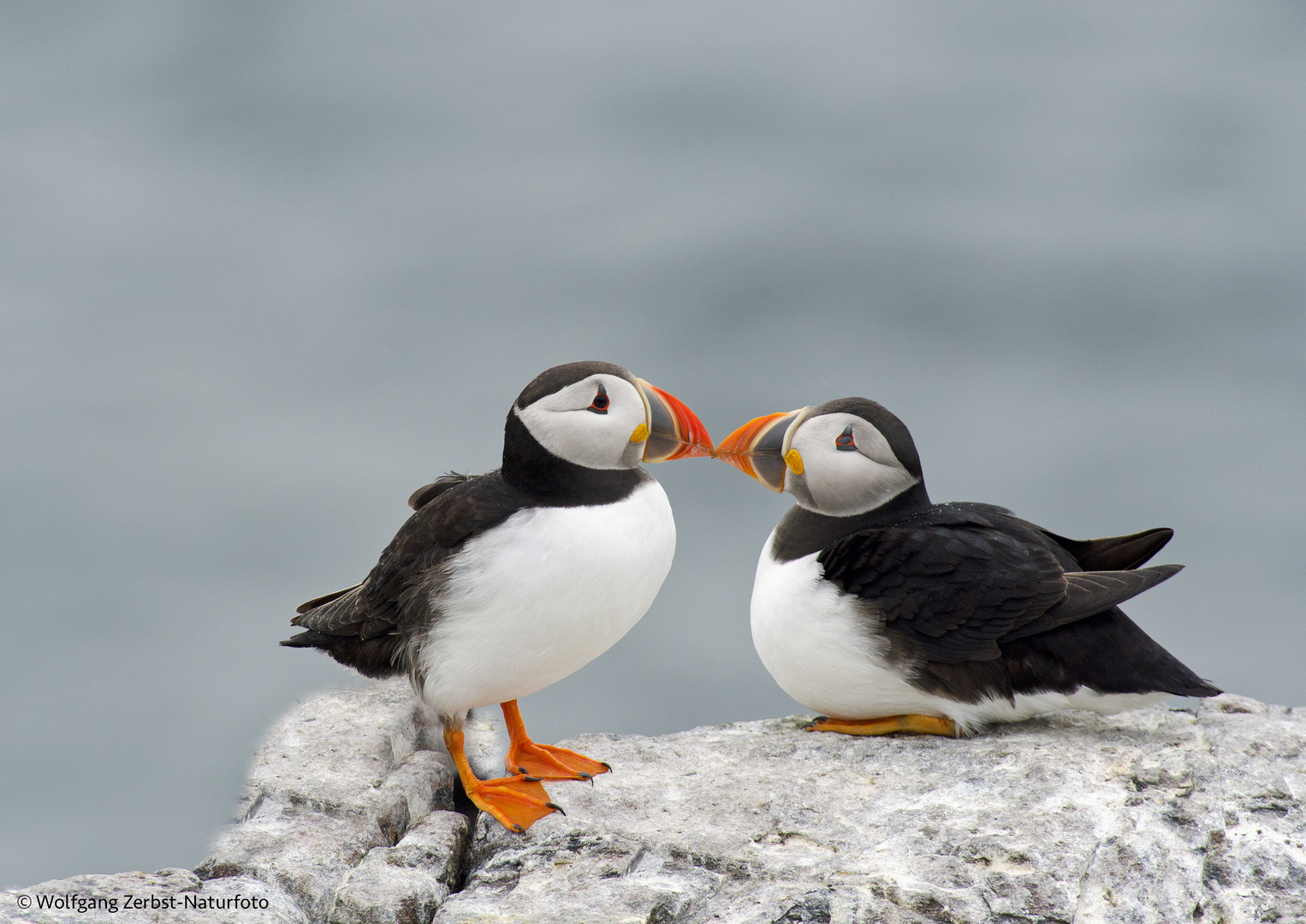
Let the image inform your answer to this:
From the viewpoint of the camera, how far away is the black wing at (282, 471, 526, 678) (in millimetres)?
3824

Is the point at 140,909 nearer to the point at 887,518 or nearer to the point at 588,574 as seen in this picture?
the point at 588,574

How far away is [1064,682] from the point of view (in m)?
3.87

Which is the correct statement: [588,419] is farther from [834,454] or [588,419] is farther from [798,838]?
[798,838]

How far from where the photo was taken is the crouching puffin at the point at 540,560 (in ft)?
12.0

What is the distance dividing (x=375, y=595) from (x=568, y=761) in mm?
860

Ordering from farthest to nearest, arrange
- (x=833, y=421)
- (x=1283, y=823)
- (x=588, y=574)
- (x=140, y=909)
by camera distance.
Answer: (x=833, y=421)
(x=588, y=574)
(x=1283, y=823)
(x=140, y=909)

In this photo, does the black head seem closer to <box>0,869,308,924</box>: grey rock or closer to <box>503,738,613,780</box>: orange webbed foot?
<box>503,738,613,780</box>: orange webbed foot

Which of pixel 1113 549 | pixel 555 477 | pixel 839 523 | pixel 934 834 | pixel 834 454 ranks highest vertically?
pixel 555 477

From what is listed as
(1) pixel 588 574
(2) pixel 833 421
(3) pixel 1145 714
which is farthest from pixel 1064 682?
(1) pixel 588 574

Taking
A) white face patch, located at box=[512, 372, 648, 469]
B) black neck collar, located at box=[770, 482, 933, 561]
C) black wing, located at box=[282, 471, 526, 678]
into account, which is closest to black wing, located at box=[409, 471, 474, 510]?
black wing, located at box=[282, 471, 526, 678]

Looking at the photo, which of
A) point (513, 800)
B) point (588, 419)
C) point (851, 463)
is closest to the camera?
point (513, 800)

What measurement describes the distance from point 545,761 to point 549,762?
0.05ft

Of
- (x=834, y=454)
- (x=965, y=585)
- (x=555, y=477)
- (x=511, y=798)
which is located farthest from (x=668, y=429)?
(x=511, y=798)

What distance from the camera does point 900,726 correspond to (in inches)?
163
